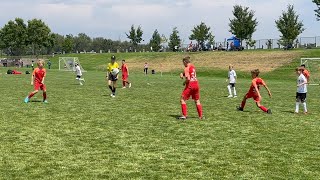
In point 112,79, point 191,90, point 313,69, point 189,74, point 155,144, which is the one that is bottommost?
point 155,144

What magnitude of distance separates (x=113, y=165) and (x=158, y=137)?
9.56 feet

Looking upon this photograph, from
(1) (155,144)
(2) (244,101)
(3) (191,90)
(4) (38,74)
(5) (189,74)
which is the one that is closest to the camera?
(1) (155,144)

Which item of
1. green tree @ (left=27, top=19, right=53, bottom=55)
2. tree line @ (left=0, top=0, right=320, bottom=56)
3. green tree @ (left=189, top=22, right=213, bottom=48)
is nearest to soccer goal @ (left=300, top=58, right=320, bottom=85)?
tree line @ (left=0, top=0, right=320, bottom=56)

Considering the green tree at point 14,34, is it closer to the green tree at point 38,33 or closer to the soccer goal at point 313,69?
the green tree at point 38,33

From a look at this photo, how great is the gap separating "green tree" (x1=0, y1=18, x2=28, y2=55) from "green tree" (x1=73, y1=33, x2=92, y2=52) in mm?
43246

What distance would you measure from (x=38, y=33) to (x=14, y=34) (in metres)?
6.21

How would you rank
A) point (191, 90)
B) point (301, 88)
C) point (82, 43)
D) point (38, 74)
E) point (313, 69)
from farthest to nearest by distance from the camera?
point (82, 43) → point (313, 69) → point (38, 74) → point (301, 88) → point (191, 90)

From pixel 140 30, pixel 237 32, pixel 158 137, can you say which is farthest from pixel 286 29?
pixel 158 137

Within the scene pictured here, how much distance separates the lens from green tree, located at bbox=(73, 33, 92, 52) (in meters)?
149

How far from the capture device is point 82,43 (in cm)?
15800

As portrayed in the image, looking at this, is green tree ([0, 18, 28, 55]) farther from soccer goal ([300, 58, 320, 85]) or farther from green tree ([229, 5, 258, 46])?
soccer goal ([300, 58, 320, 85])

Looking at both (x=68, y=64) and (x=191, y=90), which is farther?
(x=68, y=64)

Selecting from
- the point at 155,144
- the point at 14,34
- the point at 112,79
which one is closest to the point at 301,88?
the point at 155,144

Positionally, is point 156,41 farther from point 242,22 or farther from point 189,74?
point 189,74
